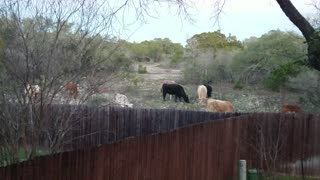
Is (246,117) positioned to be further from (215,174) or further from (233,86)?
(233,86)

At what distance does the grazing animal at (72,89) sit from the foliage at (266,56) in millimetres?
18998

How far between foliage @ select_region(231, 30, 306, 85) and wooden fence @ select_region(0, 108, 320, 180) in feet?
48.1

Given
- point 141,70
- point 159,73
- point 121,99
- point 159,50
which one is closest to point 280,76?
point 121,99

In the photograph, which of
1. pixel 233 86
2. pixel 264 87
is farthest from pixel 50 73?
pixel 233 86

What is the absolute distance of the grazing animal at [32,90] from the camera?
9716 mm

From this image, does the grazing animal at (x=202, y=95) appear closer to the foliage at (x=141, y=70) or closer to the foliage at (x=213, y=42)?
the foliage at (x=141, y=70)

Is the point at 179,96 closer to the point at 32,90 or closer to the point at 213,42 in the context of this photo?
the point at 213,42

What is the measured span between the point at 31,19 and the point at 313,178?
7796mm

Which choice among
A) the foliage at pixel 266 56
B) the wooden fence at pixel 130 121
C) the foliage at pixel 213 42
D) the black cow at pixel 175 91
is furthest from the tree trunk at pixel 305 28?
the foliage at pixel 213 42

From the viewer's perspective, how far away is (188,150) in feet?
30.3

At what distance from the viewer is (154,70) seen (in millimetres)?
48406

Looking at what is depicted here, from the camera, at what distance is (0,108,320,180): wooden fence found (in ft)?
21.8

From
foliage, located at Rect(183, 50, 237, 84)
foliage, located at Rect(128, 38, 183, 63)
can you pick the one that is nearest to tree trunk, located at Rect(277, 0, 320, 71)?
foliage, located at Rect(183, 50, 237, 84)

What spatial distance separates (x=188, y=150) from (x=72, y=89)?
3.16 meters
